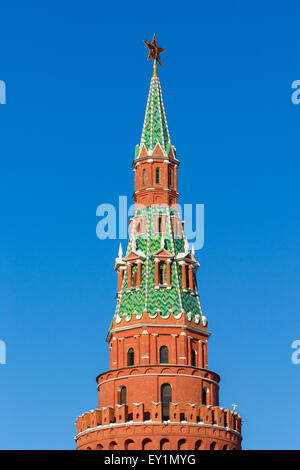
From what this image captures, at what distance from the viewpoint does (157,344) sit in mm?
82188

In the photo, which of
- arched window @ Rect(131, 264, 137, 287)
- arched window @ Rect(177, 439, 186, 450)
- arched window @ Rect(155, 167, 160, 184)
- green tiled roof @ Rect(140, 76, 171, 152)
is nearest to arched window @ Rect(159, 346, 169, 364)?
arched window @ Rect(131, 264, 137, 287)

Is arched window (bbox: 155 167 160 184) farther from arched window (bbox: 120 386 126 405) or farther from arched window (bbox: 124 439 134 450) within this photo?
arched window (bbox: 124 439 134 450)

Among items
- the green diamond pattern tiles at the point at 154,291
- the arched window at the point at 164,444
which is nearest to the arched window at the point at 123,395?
the arched window at the point at 164,444

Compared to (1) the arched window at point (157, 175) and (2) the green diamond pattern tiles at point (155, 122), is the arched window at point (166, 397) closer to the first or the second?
(1) the arched window at point (157, 175)

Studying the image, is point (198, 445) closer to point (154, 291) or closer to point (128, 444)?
point (128, 444)

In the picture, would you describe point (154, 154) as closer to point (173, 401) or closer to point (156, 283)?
point (156, 283)

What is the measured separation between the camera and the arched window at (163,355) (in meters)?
81.9

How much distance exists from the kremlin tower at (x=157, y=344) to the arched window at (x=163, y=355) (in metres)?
0.08
